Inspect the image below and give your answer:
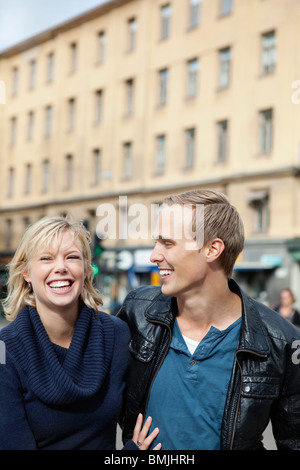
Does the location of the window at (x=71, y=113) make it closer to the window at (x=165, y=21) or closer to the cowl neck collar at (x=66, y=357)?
the window at (x=165, y=21)

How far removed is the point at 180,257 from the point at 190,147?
82.7 feet

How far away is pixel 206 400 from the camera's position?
2539 millimetres

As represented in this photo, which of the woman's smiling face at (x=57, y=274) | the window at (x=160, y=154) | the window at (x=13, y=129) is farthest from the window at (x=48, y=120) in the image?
the woman's smiling face at (x=57, y=274)

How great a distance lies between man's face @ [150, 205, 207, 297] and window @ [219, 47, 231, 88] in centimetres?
2387

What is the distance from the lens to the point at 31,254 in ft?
9.22

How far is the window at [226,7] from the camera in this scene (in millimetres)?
25717

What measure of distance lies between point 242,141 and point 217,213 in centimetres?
2274

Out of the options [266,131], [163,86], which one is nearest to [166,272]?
[266,131]

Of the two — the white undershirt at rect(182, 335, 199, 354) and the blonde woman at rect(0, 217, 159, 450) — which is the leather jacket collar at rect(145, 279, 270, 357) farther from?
the blonde woman at rect(0, 217, 159, 450)

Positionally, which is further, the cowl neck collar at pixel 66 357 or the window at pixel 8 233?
the window at pixel 8 233

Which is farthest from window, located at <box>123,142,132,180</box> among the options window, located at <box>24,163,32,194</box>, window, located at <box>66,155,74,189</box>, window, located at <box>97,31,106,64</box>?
window, located at <box>24,163,32,194</box>

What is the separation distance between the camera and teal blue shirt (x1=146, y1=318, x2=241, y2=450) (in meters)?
2.52

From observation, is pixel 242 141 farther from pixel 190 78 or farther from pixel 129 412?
pixel 129 412

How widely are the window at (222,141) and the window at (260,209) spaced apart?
232 cm
